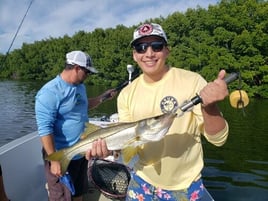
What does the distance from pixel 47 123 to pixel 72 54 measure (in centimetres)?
96

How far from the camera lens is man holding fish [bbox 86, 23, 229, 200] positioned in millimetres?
2527

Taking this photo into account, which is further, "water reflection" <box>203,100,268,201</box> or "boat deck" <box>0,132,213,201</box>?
"water reflection" <box>203,100,268,201</box>

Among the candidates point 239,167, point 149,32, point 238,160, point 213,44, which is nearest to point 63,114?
point 149,32

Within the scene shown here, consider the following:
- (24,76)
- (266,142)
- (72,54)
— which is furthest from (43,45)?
(72,54)

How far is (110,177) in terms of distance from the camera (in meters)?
5.42

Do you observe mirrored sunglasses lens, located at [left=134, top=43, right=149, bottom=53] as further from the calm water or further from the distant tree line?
the distant tree line

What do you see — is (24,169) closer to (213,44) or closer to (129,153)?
(129,153)

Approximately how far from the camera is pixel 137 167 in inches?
109

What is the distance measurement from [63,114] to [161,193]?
1.78 meters

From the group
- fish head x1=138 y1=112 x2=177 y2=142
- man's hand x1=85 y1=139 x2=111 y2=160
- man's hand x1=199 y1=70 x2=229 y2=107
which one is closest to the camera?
man's hand x1=199 y1=70 x2=229 y2=107

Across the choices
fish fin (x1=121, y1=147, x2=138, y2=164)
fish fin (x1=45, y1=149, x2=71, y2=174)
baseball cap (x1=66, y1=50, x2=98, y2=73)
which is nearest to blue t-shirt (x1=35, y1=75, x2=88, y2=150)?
baseball cap (x1=66, y1=50, x2=98, y2=73)

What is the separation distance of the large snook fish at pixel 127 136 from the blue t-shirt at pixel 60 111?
81 cm

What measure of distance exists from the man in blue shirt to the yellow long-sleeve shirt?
147cm

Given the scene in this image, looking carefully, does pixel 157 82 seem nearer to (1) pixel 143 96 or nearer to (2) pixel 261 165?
(1) pixel 143 96
